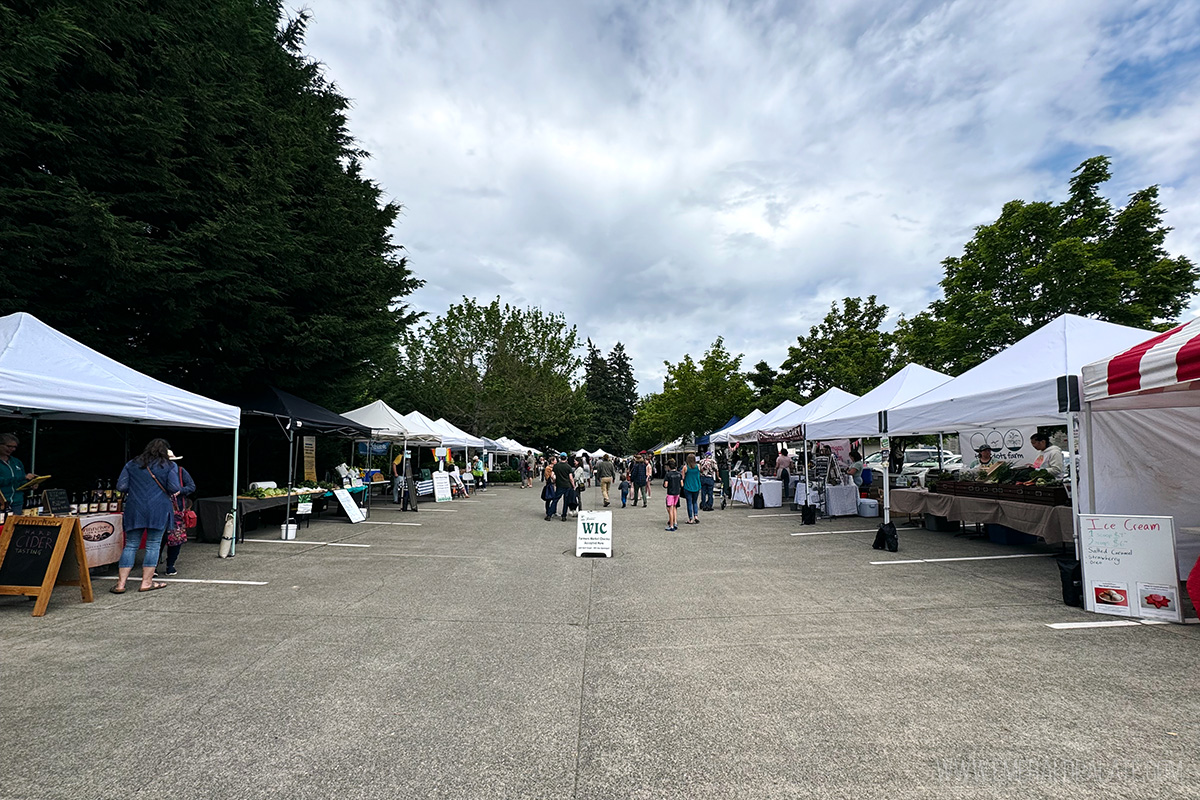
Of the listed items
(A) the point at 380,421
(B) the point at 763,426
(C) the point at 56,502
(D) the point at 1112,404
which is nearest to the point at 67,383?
(C) the point at 56,502

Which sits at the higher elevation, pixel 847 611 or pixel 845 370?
pixel 845 370

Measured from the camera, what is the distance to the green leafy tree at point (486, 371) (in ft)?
126

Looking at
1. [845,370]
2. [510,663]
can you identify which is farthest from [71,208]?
[845,370]

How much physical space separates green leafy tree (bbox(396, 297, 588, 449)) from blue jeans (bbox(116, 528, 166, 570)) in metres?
29.8

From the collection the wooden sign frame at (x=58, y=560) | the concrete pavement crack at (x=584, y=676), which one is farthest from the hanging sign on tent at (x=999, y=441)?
the wooden sign frame at (x=58, y=560)

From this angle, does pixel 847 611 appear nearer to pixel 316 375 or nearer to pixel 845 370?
pixel 316 375

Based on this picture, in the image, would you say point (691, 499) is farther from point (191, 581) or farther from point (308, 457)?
point (191, 581)

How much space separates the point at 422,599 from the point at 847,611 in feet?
14.8

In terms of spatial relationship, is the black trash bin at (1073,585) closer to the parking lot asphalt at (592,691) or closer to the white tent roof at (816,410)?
the parking lot asphalt at (592,691)

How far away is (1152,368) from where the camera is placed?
547 centimetres

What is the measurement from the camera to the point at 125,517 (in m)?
6.93

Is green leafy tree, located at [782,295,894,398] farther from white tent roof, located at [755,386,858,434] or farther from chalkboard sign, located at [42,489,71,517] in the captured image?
chalkboard sign, located at [42,489,71,517]

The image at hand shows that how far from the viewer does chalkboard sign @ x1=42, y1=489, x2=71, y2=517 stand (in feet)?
23.6

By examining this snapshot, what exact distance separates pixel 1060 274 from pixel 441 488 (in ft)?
73.5
